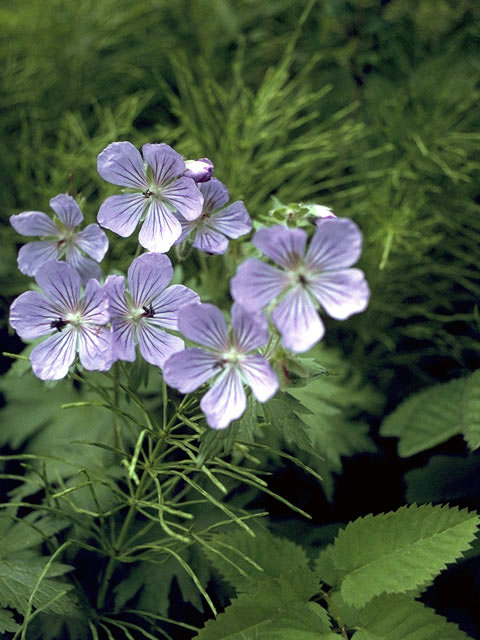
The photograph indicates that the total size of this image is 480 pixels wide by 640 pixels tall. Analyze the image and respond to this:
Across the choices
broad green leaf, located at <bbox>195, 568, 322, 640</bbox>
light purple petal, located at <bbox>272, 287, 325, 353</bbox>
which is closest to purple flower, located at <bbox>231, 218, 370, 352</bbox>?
light purple petal, located at <bbox>272, 287, 325, 353</bbox>

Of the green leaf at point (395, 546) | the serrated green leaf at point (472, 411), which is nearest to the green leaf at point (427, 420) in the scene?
the serrated green leaf at point (472, 411)

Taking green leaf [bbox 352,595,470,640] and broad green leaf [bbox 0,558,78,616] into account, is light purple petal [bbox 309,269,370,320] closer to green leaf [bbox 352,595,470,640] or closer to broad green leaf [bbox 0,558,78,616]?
green leaf [bbox 352,595,470,640]

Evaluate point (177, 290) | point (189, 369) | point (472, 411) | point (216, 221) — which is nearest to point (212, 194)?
point (216, 221)

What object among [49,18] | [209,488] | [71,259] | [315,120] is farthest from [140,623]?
[49,18]

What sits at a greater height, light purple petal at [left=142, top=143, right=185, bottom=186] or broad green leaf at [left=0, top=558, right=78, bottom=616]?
light purple petal at [left=142, top=143, right=185, bottom=186]

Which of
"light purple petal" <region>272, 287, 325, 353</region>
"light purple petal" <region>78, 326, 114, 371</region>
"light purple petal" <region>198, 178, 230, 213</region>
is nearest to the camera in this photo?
"light purple petal" <region>272, 287, 325, 353</region>

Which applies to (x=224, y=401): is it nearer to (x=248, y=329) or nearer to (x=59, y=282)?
(x=248, y=329)

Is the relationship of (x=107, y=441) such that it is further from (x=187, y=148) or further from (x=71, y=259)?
(x=187, y=148)

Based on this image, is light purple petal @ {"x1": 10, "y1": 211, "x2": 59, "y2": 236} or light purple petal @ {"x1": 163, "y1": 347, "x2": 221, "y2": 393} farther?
light purple petal @ {"x1": 10, "y1": 211, "x2": 59, "y2": 236}

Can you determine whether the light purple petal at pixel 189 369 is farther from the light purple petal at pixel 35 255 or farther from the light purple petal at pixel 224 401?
the light purple petal at pixel 35 255
